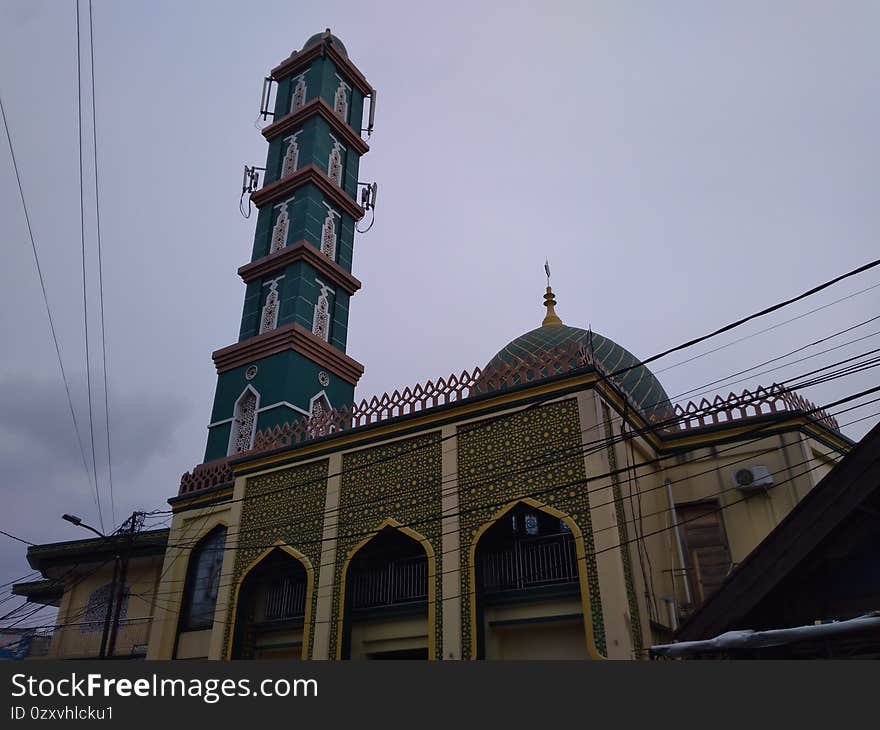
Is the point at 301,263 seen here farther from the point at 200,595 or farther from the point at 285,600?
the point at 285,600

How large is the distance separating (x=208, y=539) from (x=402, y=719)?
12447mm

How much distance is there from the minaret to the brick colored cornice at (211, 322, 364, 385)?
3 centimetres

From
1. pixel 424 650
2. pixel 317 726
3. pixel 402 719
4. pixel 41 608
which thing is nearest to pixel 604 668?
pixel 402 719

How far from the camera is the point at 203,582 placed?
14688mm

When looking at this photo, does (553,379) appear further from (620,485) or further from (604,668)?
(604,668)

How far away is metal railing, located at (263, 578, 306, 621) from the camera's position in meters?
13.3

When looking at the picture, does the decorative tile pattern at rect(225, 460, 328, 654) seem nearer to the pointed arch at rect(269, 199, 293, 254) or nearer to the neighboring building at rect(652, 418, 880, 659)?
the pointed arch at rect(269, 199, 293, 254)

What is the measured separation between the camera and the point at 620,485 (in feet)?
35.9

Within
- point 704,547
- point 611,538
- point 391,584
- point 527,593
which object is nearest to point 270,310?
point 391,584

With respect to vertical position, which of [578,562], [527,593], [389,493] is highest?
[389,493]

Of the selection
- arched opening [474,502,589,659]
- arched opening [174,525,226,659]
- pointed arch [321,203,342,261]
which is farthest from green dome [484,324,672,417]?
arched opening [174,525,226,659]

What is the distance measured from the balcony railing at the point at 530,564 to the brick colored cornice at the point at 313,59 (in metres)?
17.7

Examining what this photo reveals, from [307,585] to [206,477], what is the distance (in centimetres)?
453

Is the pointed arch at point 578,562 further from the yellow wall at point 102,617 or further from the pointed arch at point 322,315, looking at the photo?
the yellow wall at point 102,617
